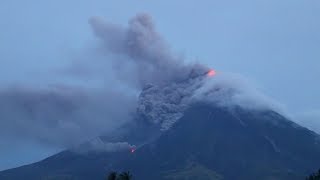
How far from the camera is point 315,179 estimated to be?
85750mm

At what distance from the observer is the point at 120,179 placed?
7012 centimetres

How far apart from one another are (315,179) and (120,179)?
3025 cm

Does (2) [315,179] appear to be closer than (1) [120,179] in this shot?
No
